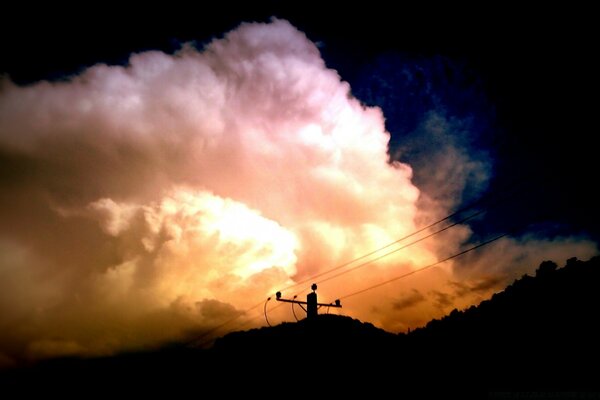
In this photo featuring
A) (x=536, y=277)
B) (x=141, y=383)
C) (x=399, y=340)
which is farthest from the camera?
(x=141, y=383)

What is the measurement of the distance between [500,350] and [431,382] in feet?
13.5

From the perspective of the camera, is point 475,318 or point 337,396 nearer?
point 475,318

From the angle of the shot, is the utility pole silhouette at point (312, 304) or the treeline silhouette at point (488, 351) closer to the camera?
the treeline silhouette at point (488, 351)

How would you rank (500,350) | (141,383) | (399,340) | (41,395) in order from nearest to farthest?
(500,350), (399,340), (141,383), (41,395)

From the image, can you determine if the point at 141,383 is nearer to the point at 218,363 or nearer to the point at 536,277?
the point at 218,363

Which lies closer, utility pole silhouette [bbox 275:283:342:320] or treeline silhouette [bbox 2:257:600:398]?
treeline silhouette [bbox 2:257:600:398]

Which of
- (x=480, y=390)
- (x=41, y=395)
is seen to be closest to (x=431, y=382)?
(x=480, y=390)

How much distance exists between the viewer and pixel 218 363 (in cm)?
3753

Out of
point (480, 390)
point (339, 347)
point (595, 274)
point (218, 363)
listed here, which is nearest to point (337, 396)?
point (339, 347)

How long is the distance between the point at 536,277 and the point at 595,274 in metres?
2.97

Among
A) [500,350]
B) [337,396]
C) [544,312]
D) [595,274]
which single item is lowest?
[337,396]

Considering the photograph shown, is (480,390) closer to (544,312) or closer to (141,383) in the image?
(544,312)

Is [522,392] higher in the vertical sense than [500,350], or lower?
lower

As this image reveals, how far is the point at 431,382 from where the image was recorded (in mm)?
15344
